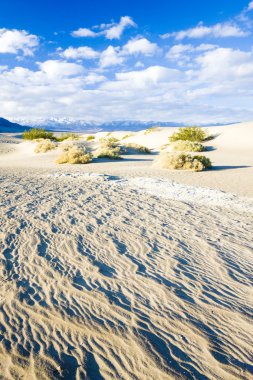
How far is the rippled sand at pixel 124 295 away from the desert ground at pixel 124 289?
0.01 meters

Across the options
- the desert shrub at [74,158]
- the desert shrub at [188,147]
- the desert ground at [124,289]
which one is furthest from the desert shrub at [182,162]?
the desert shrub at [188,147]

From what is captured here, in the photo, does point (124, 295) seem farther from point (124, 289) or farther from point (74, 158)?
point (74, 158)

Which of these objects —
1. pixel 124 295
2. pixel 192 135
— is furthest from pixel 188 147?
pixel 124 295

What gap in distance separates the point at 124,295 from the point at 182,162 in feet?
41.2

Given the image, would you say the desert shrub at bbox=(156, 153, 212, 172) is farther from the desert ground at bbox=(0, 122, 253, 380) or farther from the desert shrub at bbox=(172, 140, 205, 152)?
the desert shrub at bbox=(172, 140, 205, 152)

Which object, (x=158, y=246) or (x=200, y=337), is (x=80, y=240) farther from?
(x=200, y=337)

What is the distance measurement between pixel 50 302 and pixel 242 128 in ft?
110

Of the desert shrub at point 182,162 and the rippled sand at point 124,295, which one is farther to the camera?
Answer: the desert shrub at point 182,162

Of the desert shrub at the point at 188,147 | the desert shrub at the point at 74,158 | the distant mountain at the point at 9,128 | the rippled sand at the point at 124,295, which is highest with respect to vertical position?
the distant mountain at the point at 9,128

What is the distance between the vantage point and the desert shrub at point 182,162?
15.4 meters

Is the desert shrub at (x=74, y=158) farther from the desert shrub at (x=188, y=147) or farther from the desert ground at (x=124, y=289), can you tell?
the desert shrub at (x=188, y=147)

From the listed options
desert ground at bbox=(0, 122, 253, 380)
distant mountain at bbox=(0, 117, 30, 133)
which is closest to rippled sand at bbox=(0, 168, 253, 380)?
desert ground at bbox=(0, 122, 253, 380)

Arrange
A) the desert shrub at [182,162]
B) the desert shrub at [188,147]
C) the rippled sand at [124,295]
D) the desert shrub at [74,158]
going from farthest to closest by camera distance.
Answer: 1. the desert shrub at [188,147]
2. the desert shrub at [74,158]
3. the desert shrub at [182,162]
4. the rippled sand at [124,295]

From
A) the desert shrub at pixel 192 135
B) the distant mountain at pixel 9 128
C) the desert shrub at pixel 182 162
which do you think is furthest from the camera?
the distant mountain at pixel 9 128
